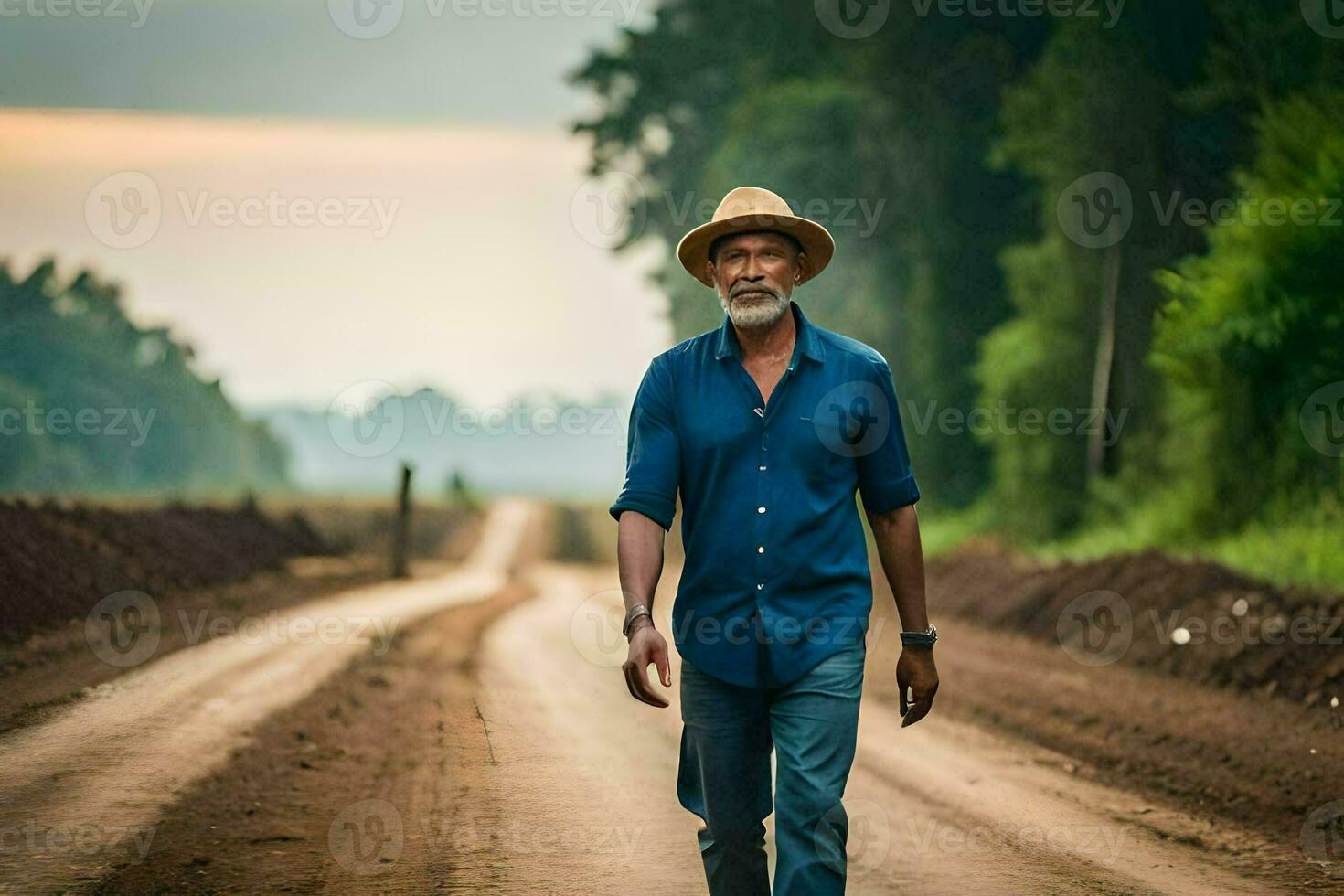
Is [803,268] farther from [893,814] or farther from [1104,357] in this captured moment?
[1104,357]

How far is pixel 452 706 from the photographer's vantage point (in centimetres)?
1212

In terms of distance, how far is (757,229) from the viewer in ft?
16.5

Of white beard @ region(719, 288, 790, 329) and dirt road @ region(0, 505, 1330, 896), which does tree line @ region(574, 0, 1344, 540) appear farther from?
white beard @ region(719, 288, 790, 329)

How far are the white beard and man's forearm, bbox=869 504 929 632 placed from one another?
73 cm

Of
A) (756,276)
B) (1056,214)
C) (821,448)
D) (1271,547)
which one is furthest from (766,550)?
(1056,214)

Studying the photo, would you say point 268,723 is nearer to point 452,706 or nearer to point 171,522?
point 452,706

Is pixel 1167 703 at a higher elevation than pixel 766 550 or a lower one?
lower

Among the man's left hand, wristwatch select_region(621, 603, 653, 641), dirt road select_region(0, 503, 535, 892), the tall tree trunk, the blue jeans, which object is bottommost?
dirt road select_region(0, 503, 535, 892)

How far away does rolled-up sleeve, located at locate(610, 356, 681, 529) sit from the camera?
481cm

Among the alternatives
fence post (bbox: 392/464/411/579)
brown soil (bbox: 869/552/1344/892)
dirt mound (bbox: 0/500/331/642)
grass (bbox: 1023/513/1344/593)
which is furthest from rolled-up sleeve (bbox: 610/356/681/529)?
fence post (bbox: 392/464/411/579)

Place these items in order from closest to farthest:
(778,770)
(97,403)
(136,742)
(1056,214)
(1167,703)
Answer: (778,770) < (136,742) < (1167,703) < (1056,214) < (97,403)

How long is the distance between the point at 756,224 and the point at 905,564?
3.99 ft

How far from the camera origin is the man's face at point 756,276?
4.90 metres

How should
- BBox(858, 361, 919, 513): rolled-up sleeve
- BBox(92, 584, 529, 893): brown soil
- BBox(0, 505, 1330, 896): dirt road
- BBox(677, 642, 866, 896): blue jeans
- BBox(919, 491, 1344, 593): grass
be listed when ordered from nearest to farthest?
BBox(677, 642, 866, 896): blue jeans
BBox(858, 361, 919, 513): rolled-up sleeve
BBox(92, 584, 529, 893): brown soil
BBox(0, 505, 1330, 896): dirt road
BBox(919, 491, 1344, 593): grass
